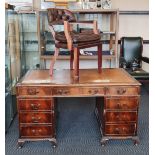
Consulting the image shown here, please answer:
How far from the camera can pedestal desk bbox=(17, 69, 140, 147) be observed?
7.62 ft

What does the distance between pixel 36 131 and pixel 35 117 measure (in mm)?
153

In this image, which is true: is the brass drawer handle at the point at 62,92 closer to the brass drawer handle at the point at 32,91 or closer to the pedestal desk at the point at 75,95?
the pedestal desk at the point at 75,95

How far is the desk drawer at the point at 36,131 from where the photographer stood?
238cm

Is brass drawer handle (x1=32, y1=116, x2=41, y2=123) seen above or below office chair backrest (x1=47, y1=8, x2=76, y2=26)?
below

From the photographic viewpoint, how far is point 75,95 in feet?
7.66

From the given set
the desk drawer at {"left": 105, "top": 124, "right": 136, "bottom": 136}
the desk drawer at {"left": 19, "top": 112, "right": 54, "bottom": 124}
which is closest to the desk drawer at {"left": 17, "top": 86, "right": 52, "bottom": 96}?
the desk drawer at {"left": 19, "top": 112, "right": 54, "bottom": 124}

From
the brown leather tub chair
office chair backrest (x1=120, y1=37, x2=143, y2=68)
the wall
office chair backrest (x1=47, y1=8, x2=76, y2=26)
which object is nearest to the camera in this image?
the brown leather tub chair

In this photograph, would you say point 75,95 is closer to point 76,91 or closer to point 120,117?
point 76,91

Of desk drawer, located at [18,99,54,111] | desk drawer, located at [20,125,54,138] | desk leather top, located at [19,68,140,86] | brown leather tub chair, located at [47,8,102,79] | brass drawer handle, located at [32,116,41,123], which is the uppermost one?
brown leather tub chair, located at [47,8,102,79]

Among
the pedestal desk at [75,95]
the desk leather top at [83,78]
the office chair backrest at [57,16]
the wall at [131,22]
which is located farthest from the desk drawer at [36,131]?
the wall at [131,22]

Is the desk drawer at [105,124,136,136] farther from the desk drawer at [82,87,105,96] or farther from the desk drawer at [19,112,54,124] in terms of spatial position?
the desk drawer at [19,112,54,124]

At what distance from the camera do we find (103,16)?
4551mm

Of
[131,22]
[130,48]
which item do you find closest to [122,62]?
[130,48]
